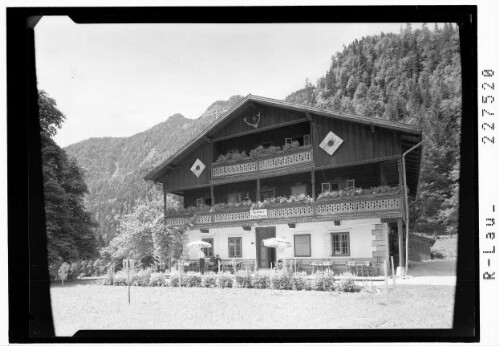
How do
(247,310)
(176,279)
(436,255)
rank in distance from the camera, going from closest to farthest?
(436,255), (247,310), (176,279)

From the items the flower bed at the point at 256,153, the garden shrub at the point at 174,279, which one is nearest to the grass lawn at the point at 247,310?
the garden shrub at the point at 174,279

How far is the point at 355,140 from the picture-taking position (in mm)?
9625

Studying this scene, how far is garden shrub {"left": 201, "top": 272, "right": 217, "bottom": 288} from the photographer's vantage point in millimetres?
9488

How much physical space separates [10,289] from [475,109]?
8.81m

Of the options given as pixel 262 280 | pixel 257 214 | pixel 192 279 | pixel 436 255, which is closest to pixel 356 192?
pixel 257 214

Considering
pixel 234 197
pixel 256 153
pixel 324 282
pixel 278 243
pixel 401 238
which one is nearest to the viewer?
pixel 324 282

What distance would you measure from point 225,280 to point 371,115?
16.5 ft

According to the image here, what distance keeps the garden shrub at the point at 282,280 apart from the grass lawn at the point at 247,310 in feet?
1.75

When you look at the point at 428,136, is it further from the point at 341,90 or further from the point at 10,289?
the point at 10,289

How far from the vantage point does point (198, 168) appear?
10.1 m

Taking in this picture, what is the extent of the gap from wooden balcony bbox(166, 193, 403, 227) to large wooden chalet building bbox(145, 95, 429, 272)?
0.08 feet

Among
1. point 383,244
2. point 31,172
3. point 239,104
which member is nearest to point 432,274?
point 383,244

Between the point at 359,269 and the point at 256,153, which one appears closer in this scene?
the point at 359,269

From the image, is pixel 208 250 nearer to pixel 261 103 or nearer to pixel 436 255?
pixel 261 103
